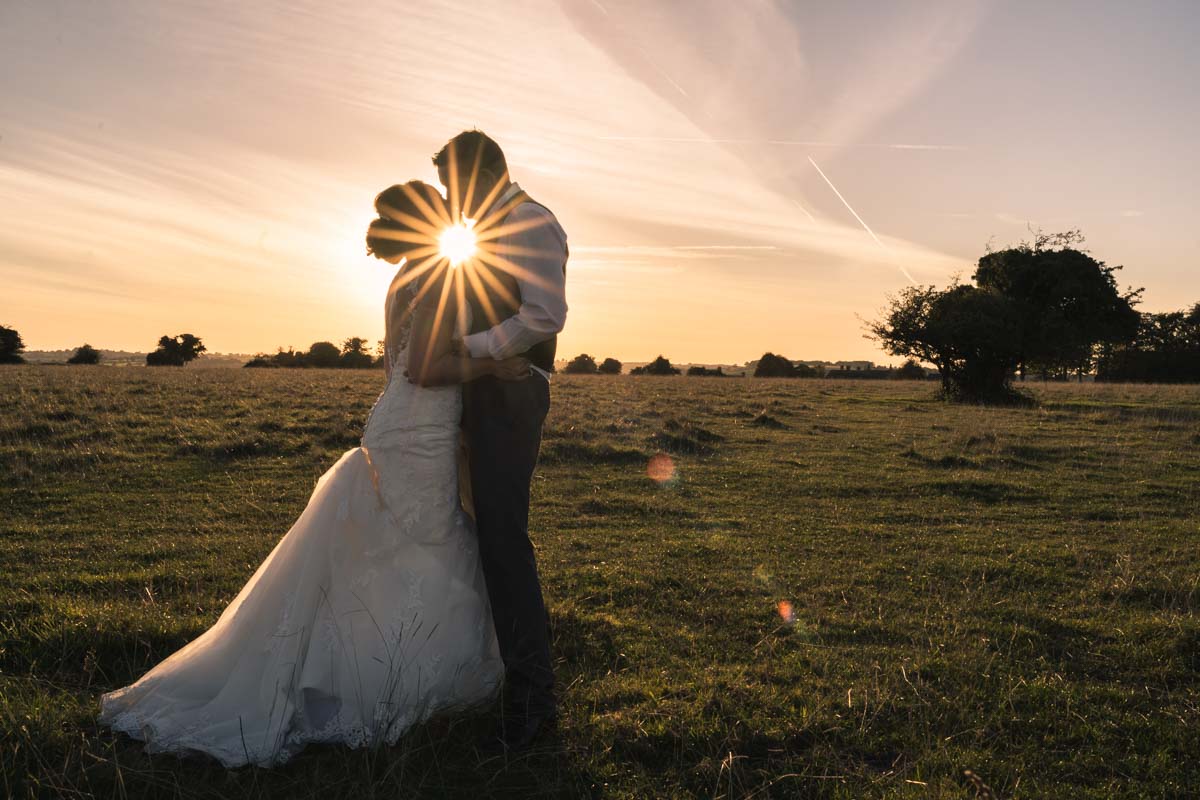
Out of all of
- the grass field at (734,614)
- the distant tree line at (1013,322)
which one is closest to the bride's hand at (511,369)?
the grass field at (734,614)

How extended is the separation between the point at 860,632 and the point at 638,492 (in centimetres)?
614

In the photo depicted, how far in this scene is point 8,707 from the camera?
3.80m

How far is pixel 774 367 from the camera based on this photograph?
77375 mm

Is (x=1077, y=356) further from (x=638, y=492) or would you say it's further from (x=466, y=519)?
(x=466, y=519)

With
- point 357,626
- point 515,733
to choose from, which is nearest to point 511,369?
point 357,626

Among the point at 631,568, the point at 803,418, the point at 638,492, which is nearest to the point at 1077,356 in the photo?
the point at 803,418

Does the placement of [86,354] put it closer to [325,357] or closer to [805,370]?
[325,357]

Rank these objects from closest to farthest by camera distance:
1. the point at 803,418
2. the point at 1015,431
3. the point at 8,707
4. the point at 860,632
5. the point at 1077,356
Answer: the point at 8,707
the point at 860,632
the point at 1015,431
the point at 803,418
the point at 1077,356

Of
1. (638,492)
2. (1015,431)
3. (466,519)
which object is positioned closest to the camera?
(466,519)

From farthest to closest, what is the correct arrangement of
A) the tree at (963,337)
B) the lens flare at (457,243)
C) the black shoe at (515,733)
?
1. the tree at (963,337)
2. the lens flare at (457,243)
3. the black shoe at (515,733)

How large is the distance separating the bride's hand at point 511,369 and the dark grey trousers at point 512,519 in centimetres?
4

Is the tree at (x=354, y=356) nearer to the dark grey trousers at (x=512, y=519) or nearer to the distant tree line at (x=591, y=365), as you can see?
the distant tree line at (x=591, y=365)

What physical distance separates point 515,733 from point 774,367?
248 feet

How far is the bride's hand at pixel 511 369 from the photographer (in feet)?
12.5
